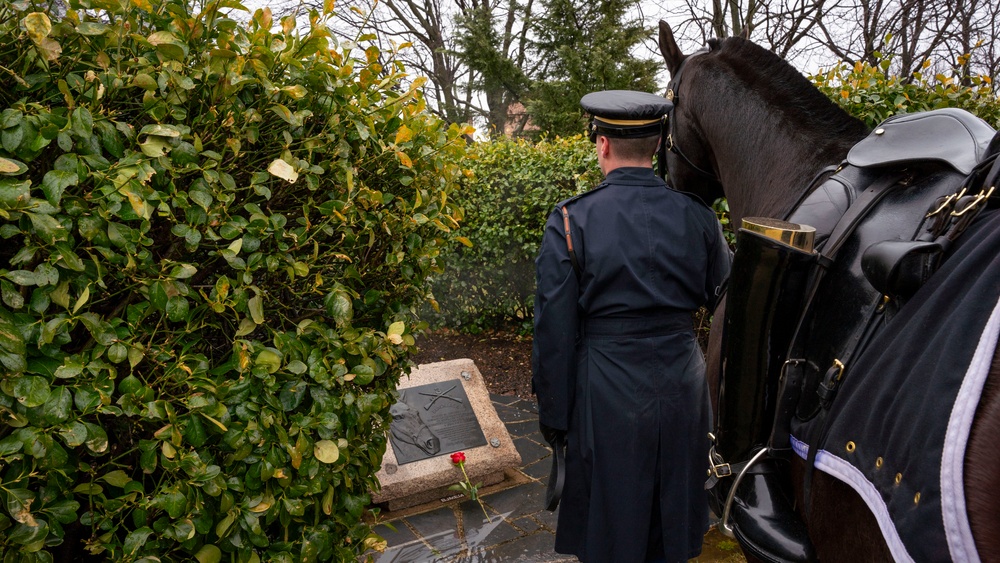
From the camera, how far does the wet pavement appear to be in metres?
3.32

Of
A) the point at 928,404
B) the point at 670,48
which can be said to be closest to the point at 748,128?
the point at 670,48

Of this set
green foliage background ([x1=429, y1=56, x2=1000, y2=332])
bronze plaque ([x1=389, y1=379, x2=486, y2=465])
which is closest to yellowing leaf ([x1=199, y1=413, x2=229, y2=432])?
bronze plaque ([x1=389, y1=379, x2=486, y2=465])

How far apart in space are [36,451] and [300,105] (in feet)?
3.94

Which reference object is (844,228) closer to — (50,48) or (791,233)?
(791,233)

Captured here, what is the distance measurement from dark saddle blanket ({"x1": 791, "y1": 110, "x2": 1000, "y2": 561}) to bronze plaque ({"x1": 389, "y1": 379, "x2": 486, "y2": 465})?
2739 millimetres

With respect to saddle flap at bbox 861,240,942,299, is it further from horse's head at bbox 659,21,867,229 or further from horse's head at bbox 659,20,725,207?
horse's head at bbox 659,20,725,207

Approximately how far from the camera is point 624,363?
2463 millimetres

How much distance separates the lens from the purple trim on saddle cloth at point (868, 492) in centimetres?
121

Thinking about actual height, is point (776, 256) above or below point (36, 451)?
above

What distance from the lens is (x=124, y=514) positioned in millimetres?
1670

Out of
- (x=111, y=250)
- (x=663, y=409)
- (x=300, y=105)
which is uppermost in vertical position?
(x=300, y=105)

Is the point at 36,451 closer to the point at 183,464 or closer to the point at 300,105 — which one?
the point at 183,464

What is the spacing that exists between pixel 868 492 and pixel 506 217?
5.68 metres

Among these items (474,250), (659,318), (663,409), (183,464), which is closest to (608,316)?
(659,318)
